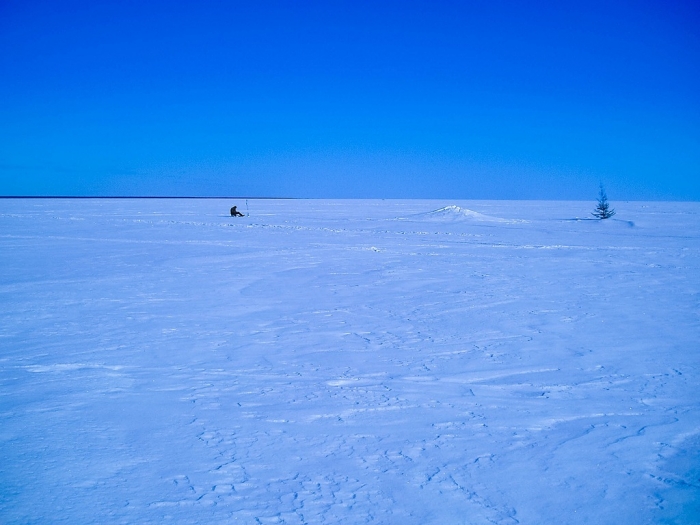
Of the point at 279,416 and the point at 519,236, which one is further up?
the point at 519,236

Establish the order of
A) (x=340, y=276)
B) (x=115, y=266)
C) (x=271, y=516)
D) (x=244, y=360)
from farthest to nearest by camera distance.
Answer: (x=115, y=266), (x=340, y=276), (x=244, y=360), (x=271, y=516)

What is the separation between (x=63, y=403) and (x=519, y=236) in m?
16.0

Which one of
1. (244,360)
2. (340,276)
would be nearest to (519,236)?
(340,276)

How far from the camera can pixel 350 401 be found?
3754 mm

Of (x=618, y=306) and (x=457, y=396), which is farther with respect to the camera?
(x=618, y=306)

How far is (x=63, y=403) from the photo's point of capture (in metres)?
3.72

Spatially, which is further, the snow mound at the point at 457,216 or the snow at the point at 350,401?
the snow mound at the point at 457,216

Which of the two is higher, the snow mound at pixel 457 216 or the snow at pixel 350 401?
the snow mound at pixel 457 216

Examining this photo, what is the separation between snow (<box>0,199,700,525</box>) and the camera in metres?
2.60

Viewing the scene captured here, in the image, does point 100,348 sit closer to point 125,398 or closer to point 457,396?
point 125,398

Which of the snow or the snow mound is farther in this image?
the snow mound

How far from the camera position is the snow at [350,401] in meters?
2.60

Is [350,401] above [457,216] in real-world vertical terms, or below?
below

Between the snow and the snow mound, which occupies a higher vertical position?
the snow mound
